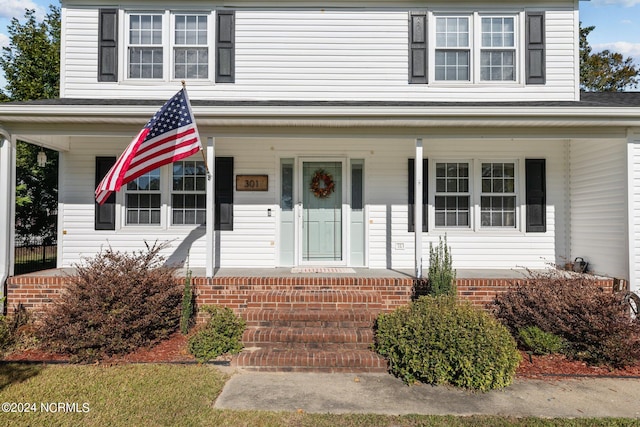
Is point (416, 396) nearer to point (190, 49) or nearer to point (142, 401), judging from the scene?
point (142, 401)

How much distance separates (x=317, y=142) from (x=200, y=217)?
8.84ft

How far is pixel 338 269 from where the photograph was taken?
700cm

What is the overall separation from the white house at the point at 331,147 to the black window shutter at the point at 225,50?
0.03m

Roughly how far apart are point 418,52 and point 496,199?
128 inches

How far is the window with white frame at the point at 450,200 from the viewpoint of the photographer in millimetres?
7508

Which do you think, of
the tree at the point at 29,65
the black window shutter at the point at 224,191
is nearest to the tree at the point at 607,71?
the black window shutter at the point at 224,191

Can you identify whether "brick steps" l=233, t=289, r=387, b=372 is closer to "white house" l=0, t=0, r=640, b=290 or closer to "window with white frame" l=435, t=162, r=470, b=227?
"white house" l=0, t=0, r=640, b=290

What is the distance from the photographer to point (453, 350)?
4.18 meters

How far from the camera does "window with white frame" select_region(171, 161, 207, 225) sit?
7.40 meters

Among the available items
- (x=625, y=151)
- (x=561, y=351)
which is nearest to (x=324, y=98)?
(x=625, y=151)

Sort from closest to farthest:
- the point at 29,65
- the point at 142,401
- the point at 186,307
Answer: the point at 142,401 < the point at 186,307 < the point at 29,65

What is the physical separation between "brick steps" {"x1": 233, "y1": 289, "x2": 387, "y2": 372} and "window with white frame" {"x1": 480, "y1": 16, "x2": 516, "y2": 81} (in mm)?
5000

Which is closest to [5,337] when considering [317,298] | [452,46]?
[317,298]

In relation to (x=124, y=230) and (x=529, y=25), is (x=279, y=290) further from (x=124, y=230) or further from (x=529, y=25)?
(x=529, y=25)
